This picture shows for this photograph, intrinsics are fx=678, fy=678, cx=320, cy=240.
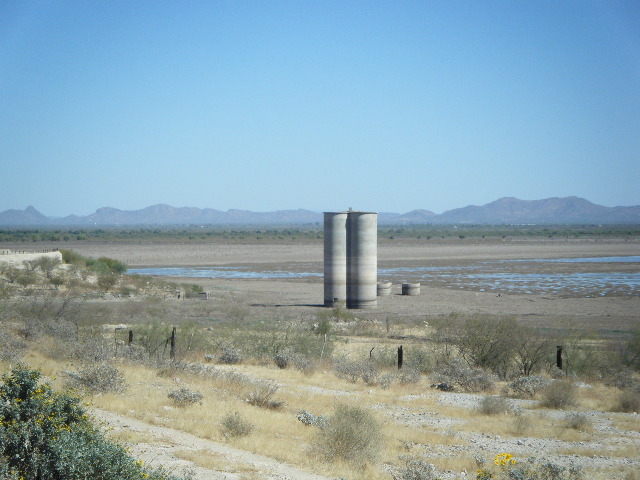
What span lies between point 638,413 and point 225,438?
1170 centimetres

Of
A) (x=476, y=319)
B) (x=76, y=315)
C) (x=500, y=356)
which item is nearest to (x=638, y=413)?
(x=500, y=356)

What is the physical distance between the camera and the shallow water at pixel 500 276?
2231 inches

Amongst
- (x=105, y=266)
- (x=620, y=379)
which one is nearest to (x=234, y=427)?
(x=620, y=379)

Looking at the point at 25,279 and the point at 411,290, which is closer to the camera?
the point at 25,279

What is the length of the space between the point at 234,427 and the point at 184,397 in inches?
101

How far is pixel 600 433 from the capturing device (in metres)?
15.7

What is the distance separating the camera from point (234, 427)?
12898 mm

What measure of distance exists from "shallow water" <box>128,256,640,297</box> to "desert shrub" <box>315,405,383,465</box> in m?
44.1

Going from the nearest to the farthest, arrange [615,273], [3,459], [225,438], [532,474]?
1. [3,459]
2. [532,474]
3. [225,438]
4. [615,273]

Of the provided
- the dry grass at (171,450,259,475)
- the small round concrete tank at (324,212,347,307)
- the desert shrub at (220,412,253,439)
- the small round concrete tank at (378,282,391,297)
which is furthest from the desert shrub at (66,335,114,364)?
the small round concrete tank at (378,282,391,297)

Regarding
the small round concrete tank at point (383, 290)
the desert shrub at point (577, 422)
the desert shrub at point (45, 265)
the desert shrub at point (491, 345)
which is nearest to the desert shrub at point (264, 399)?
the desert shrub at point (577, 422)

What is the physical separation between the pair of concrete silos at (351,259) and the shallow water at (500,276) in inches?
602

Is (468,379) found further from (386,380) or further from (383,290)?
(383,290)

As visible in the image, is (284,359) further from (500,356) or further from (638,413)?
(638,413)
